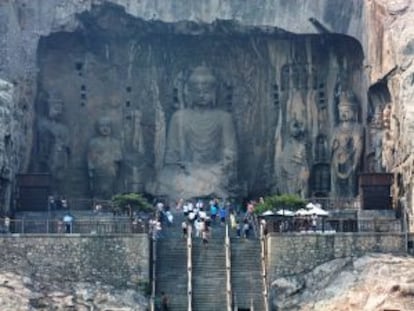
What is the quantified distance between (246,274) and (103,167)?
14562 millimetres

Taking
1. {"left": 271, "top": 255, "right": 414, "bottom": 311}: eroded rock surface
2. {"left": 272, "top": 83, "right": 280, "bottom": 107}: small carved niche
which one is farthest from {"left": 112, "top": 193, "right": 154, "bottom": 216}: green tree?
{"left": 272, "top": 83, "right": 280, "bottom": 107}: small carved niche

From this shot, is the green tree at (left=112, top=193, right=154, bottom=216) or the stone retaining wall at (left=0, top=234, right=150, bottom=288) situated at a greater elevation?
the green tree at (left=112, top=193, right=154, bottom=216)

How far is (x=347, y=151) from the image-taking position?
61188mm

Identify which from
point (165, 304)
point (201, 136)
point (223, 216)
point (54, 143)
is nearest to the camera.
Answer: point (165, 304)

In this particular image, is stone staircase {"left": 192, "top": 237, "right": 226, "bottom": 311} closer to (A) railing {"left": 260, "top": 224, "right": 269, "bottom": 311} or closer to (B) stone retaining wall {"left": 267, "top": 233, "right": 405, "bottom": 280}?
(A) railing {"left": 260, "top": 224, "right": 269, "bottom": 311}

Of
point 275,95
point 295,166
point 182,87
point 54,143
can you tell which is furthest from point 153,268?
point 275,95

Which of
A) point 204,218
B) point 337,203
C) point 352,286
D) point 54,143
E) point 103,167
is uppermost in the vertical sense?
point 54,143

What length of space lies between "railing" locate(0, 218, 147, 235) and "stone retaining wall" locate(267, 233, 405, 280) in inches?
194

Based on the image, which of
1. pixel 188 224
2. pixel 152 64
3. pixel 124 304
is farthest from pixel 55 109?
pixel 124 304

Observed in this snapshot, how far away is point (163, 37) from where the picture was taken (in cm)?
6391

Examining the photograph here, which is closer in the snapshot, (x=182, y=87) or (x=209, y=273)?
(x=209, y=273)

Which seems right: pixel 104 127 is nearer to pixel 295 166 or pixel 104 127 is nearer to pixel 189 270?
pixel 295 166

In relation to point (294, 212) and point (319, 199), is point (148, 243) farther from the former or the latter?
point (319, 199)

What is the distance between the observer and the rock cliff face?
59.8 m
